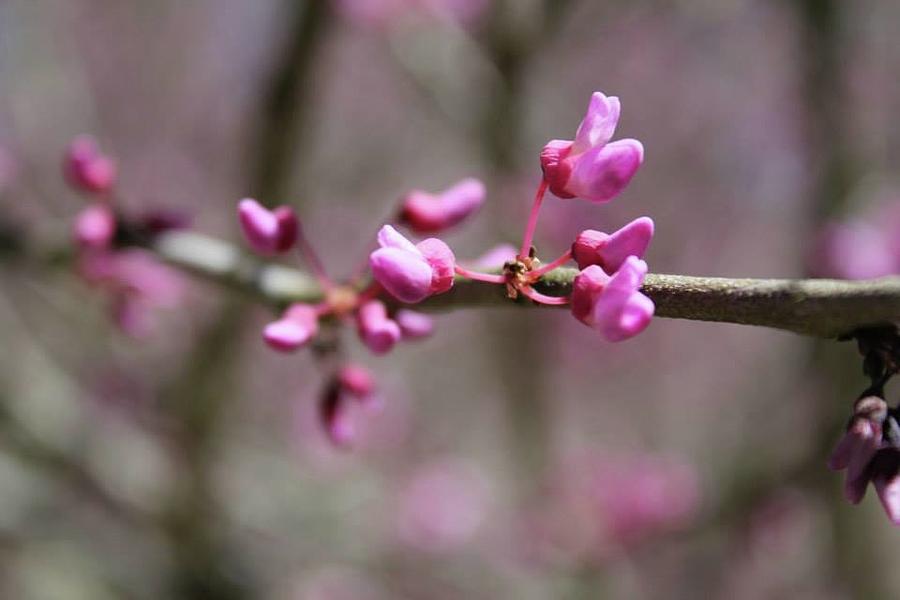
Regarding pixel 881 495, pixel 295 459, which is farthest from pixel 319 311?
pixel 295 459

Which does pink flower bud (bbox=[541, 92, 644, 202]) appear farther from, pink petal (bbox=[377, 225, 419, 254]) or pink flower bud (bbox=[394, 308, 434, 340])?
pink flower bud (bbox=[394, 308, 434, 340])

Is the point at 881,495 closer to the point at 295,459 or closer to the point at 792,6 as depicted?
the point at 792,6

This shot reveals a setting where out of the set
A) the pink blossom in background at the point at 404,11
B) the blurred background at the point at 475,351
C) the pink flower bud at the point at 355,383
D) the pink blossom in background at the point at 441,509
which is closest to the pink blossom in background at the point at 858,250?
the blurred background at the point at 475,351

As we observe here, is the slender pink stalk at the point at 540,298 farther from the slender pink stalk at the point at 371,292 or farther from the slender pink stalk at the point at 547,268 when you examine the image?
the slender pink stalk at the point at 371,292

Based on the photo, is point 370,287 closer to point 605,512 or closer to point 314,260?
point 314,260

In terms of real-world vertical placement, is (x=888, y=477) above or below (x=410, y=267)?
below

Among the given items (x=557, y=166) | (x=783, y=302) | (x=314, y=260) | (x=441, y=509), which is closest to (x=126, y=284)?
(x=314, y=260)

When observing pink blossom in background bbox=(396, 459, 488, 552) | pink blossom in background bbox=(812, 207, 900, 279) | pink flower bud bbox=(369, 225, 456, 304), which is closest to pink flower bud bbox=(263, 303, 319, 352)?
pink flower bud bbox=(369, 225, 456, 304)
